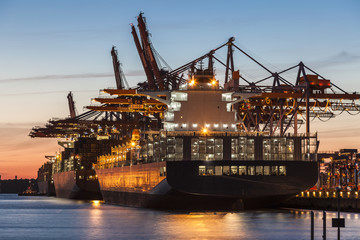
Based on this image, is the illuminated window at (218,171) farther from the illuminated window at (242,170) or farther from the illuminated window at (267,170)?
the illuminated window at (267,170)

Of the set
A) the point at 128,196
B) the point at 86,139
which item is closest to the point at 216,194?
the point at 128,196

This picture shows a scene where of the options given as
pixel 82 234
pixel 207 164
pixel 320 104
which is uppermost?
pixel 320 104

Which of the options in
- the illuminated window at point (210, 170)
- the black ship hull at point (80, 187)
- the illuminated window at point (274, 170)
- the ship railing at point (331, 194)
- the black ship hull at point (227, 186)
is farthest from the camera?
the black ship hull at point (80, 187)

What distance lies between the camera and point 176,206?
58875mm

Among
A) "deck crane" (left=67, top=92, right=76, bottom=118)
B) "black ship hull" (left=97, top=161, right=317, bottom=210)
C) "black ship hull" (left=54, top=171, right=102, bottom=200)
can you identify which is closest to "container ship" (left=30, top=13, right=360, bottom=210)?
"black ship hull" (left=97, top=161, right=317, bottom=210)

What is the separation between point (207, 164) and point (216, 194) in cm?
294

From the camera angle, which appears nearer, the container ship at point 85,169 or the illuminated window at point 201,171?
the illuminated window at point 201,171

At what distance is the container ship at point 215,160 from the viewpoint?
56.2 meters

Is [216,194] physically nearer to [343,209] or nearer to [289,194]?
[289,194]

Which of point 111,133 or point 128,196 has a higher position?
point 111,133

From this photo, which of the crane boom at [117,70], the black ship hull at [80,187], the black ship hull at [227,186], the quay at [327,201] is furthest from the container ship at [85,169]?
the black ship hull at [227,186]

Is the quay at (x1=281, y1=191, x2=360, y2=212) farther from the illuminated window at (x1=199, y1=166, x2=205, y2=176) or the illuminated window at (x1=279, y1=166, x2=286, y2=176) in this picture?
the illuminated window at (x1=199, y1=166, x2=205, y2=176)

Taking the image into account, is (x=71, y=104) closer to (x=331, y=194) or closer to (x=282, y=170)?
(x=331, y=194)

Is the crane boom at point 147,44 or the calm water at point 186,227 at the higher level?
the crane boom at point 147,44
